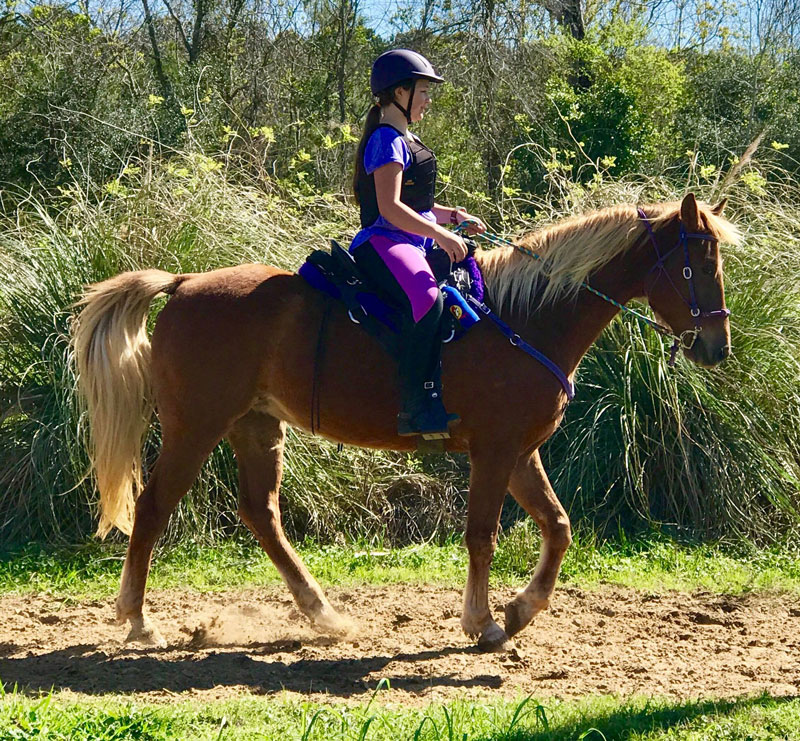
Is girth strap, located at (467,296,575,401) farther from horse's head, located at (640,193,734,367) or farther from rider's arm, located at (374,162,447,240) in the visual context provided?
horse's head, located at (640,193,734,367)

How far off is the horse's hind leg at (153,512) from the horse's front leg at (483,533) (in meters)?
1.40

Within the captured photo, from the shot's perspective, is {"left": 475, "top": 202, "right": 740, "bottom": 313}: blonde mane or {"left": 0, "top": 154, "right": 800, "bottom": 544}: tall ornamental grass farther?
{"left": 0, "top": 154, "right": 800, "bottom": 544}: tall ornamental grass

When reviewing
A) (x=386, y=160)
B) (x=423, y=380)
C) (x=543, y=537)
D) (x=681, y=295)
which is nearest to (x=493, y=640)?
(x=543, y=537)

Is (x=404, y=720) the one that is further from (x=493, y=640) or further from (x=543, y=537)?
(x=543, y=537)

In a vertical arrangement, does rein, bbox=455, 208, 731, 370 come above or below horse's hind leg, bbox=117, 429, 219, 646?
above

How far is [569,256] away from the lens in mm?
5066

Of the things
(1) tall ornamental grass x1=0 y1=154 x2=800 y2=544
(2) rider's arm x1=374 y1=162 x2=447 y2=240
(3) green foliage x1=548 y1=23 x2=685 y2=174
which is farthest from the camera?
(3) green foliage x1=548 y1=23 x2=685 y2=174

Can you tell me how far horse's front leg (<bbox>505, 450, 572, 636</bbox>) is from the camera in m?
5.11

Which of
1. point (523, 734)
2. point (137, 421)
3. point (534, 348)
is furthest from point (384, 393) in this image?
point (523, 734)

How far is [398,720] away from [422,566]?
2.88 m

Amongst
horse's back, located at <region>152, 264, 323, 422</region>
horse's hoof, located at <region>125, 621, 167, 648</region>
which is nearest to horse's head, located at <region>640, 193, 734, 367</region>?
horse's back, located at <region>152, 264, 323, 422</region>

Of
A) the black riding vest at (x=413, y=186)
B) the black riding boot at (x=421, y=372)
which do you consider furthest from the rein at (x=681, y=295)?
the black riding vest at (x=413, y=186)

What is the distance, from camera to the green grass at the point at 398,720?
3475 mm

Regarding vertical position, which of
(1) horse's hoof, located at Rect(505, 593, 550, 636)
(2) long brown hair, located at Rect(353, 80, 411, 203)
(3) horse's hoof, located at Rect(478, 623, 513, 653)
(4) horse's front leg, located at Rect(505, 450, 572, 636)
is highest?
(2) long brown hair, located at Rect(353, 80, 411, 203)
